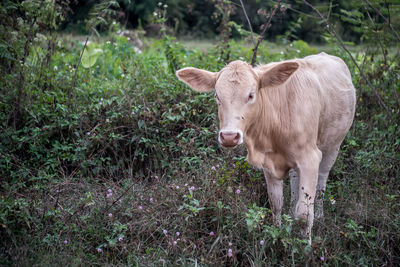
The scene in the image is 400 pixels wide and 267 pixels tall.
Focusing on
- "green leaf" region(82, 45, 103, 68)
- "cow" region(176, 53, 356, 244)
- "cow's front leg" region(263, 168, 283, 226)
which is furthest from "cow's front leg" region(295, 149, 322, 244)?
"green leaf" region(82, 45, 103, 68)

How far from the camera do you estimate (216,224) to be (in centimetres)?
374

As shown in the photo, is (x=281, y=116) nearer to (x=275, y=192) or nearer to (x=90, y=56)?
(x=275, y=192)

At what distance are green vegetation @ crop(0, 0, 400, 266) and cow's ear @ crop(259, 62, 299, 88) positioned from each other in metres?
1.12

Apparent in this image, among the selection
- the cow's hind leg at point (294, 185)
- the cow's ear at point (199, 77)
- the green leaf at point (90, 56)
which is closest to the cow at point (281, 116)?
the cow's ear at point (199, 77)

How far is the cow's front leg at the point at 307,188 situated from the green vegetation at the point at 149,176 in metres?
0.13

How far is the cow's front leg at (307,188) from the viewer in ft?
12.0

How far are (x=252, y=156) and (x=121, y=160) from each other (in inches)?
74.6

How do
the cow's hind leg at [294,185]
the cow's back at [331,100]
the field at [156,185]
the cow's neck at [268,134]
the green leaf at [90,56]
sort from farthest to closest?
1. the green leaf at [90,56]
2. the cow's hind leg at [294,185]
3. the cow's back at [331,100]
4. the cow's neck at [268,134]
5. the field at [156,185]

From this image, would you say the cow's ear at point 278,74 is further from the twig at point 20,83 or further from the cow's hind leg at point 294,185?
the twig at point 20,83

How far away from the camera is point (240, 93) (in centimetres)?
346

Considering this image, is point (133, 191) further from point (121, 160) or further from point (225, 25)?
point (225, 25)

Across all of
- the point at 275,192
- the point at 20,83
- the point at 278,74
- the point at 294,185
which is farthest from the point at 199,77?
the point at 20,83

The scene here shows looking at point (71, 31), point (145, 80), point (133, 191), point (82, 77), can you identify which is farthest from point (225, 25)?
point (71, 31)

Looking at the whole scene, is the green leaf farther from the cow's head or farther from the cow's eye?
the cow's eye
